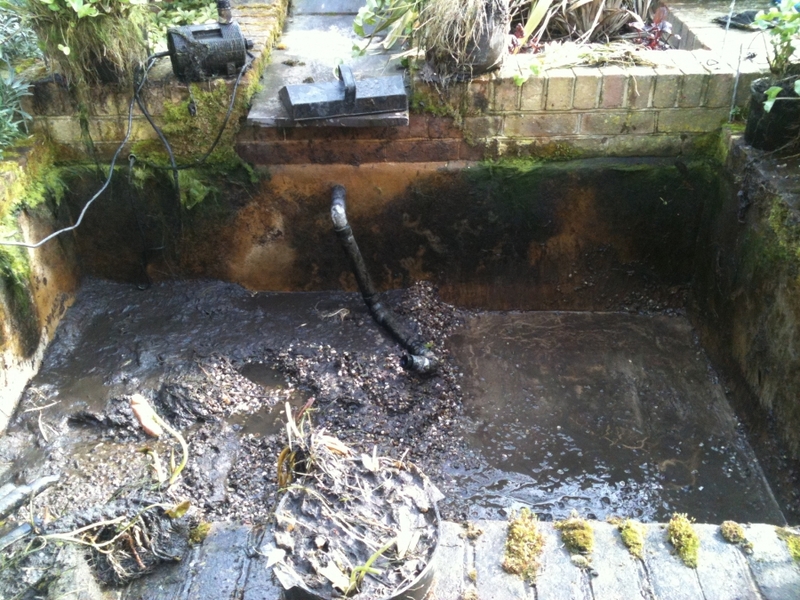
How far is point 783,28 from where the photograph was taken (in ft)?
9.23

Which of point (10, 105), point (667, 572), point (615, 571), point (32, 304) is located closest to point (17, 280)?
point (32, 304)

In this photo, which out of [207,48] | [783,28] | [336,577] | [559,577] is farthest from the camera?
Result: [207,48]

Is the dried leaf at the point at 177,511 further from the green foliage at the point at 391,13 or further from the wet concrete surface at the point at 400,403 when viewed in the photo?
the green foliage at the point at 391,13

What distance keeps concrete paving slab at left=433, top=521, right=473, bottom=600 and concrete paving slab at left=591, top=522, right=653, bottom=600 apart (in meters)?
0.36

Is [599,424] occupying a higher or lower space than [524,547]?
lower

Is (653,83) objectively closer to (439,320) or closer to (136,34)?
(439,320)

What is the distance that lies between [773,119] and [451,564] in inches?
99.5

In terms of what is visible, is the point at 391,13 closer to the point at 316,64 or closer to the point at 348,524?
the point at 316,64

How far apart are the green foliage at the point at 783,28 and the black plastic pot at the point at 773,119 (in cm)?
8

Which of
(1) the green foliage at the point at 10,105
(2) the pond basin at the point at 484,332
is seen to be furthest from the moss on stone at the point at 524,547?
(1) the green foliage at the point at 10,105

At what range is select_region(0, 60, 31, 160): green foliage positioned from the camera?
3.28 metres

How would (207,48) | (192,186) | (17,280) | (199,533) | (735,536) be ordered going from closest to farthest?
(735,536) < (199,533) < (17,280) < (207,48) < (192,186)

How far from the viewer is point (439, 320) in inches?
149

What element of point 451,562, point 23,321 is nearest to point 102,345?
point 23,321
